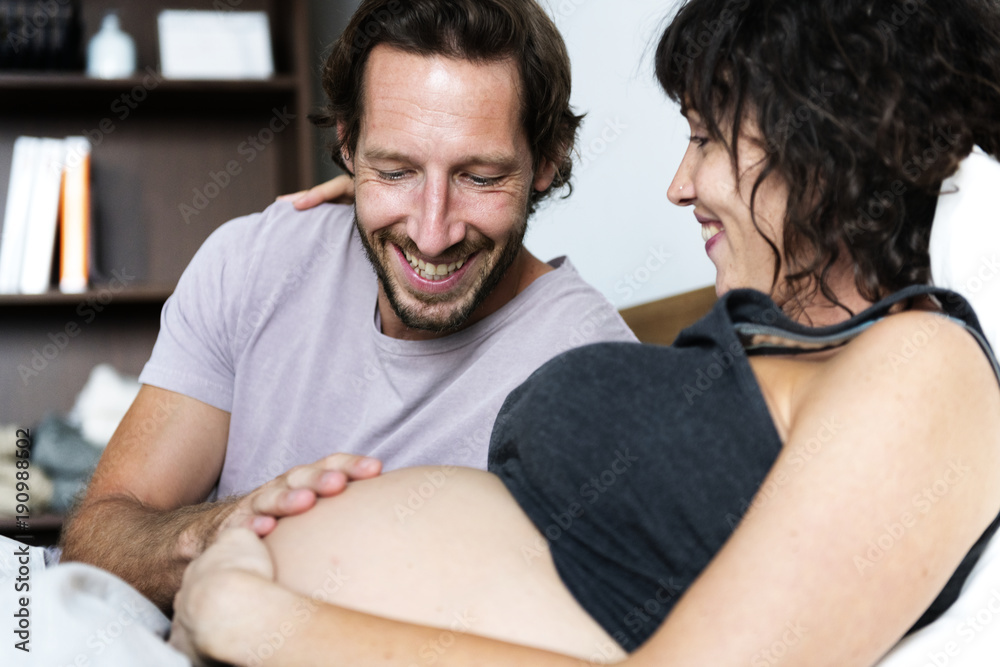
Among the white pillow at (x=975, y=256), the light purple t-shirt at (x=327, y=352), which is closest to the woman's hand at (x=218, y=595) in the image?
the light purple t-shirt at (x=327, y=352)

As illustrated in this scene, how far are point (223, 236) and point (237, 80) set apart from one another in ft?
3.27

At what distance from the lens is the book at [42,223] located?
220 cm

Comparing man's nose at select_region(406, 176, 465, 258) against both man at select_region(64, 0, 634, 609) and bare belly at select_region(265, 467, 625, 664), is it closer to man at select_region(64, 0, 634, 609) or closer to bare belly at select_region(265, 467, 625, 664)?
man at select_region(64, 0, 634, 609)

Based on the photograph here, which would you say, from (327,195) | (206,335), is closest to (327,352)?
(206,335)

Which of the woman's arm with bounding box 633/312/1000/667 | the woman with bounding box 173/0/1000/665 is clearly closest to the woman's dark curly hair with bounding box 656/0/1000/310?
the woman with bounding box 173/0/1000/665

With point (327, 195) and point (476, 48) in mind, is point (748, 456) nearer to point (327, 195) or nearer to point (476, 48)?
point (476, 48)

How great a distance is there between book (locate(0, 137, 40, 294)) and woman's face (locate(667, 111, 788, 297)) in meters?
1.84

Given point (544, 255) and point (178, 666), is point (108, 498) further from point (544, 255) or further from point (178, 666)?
point (544, 255)

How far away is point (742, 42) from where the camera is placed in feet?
2.94

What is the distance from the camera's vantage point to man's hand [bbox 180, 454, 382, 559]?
0.89 meters

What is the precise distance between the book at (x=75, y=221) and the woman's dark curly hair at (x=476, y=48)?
106cm

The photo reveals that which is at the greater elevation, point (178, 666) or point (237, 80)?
point (237, 80)

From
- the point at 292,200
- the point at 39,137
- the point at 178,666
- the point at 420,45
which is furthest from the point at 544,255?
the point at 178,666

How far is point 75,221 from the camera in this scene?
2227mm
